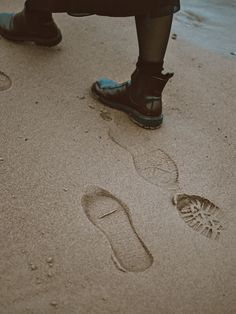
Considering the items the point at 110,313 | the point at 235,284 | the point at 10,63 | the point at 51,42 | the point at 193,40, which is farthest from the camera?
the point at 193,40

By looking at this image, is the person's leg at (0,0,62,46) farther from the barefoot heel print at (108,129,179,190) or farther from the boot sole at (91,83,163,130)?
the barefoot heel print at (108,129,179,190)

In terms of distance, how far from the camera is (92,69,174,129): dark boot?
4.74 ft

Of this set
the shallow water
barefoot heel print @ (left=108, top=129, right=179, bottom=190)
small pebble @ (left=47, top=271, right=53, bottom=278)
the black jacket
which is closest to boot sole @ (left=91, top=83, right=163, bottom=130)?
barefoot heel print @ (left=108, top=129, right=179, bottom=190)

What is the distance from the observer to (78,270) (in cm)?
98

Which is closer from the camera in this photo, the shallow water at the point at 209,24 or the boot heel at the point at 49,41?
the boot heel at the point at 49,41

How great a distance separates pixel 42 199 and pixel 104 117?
20.4 inches

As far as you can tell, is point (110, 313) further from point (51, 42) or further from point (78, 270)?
point (51, 42)

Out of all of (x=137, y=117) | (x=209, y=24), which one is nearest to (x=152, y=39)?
(x=137, y=117)

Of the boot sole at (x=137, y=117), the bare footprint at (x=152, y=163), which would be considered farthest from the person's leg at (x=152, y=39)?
the bare footprint at (x=152, y=163)

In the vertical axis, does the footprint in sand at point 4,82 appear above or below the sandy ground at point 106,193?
above

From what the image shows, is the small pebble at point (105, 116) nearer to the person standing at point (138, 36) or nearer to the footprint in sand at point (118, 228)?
the person standing at point (138, 36)

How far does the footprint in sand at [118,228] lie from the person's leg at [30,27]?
35.0 inches

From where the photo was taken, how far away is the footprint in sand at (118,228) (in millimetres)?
1037

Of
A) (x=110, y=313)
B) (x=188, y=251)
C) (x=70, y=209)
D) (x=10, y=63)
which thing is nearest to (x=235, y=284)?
(x=188, y=251)
